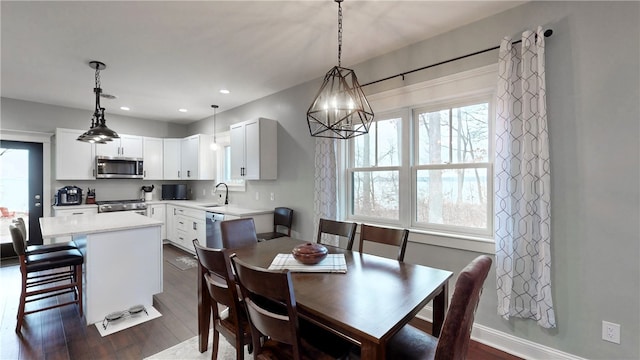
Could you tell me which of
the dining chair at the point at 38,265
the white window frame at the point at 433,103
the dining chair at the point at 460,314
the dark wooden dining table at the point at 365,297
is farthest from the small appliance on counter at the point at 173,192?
the dining chair at the point at 460,314

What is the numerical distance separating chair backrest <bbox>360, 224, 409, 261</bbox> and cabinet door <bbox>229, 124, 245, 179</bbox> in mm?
2610

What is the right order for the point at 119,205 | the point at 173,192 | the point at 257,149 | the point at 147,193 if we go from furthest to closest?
the point at 173,192
the point at 147,193
the point at 119,205
the point at 257,149

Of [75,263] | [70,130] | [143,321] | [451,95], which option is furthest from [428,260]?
[70,130]

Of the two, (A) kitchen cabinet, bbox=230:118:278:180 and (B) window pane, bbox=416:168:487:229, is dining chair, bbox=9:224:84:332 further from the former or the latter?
(B) window pane, bbox=416:168:487:229

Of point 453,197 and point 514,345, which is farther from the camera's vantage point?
point 453,197

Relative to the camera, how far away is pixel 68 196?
15.5 feet

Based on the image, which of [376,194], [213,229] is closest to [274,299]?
[376,194]

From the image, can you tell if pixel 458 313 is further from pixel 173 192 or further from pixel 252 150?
pixel 173 192

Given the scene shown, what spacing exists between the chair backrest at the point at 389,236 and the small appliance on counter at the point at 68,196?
5.14 metres

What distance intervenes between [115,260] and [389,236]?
8.29 ft

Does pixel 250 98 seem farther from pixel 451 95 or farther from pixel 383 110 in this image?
pixel 451 95

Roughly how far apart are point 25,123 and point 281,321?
579 cm

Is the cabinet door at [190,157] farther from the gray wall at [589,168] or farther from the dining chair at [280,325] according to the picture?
the gray wall at [589,168]

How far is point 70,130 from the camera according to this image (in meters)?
4.69
